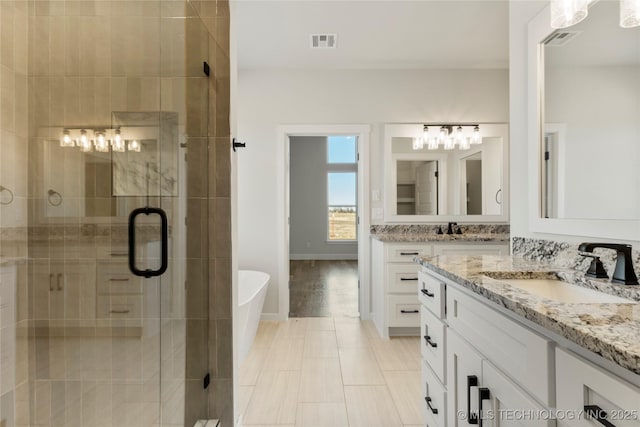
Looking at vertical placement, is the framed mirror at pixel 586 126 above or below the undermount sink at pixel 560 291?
above

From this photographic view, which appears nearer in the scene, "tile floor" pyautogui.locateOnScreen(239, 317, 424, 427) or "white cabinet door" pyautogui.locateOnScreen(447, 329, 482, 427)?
"white cabinet door" pyautogui.locateOnScreen(447, 329, 482, 427)

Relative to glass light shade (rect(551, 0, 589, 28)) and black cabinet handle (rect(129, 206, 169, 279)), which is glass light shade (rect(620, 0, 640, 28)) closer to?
glass light shade (rect(551, 0, 589, 28))

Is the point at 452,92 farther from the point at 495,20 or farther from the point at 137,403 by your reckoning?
the point at 137,403

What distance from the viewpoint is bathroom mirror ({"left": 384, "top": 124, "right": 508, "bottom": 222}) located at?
11.8ft

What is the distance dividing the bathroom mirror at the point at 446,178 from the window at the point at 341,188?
14.8 feet

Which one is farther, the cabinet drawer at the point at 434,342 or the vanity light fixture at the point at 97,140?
the vanity light fixture at the point at 97,140

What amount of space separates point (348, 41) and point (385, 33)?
0.34 m

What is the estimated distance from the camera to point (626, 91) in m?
1.14

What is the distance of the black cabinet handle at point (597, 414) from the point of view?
1.93 feet

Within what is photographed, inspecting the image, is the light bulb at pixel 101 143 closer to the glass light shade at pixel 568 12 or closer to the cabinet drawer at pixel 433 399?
the cabinet drawer at pixel 433 399

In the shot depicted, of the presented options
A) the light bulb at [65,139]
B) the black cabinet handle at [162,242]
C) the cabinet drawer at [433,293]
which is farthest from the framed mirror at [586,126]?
the light bulb at [65,139]

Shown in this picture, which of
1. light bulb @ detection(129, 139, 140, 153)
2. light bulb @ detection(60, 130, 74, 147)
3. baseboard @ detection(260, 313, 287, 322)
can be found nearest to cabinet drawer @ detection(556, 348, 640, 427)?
light bulb @ detection(129, 139, 140, 153)

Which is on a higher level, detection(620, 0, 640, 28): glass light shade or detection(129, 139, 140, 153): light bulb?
detection(620, 0, 640, 28): glass light shade

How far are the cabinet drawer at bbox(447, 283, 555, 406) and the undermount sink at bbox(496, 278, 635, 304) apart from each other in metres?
0.22
